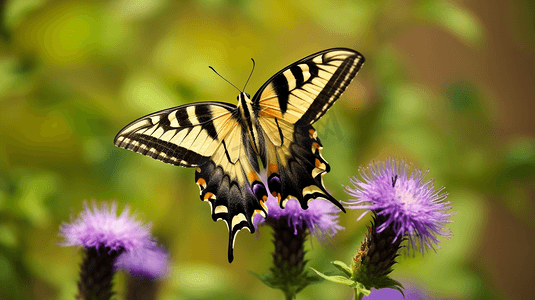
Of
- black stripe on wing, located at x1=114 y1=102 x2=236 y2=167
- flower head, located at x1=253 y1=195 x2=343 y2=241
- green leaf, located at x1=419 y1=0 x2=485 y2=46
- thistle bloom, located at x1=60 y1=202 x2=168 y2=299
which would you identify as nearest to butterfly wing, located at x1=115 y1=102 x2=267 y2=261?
black stripe on wing, located at x1=114 y1=102 x2=236 y2=167

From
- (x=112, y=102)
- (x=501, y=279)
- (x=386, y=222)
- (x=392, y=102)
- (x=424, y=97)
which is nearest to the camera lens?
(x=386, y=222)

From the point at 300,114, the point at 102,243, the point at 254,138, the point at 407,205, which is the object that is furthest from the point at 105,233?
the point at 407,205

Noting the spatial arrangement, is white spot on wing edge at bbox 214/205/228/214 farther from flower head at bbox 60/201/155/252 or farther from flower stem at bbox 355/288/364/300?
flower stem at bbox 355/288/364/300

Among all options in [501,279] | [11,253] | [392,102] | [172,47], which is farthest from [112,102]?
[501,279]

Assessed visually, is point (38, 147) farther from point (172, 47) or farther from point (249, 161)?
point (249, 161)

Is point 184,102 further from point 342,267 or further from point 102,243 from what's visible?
point 342,267

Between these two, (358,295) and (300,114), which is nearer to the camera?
(358,295)

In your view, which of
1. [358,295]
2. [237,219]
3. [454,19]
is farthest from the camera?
[454,19]
